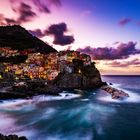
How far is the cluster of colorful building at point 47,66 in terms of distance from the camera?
3563 inches

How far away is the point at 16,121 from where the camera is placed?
3456 cm

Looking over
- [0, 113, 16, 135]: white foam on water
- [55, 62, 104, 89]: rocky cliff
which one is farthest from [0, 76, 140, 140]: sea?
[55, 62, 104, 89]: rocky cliff

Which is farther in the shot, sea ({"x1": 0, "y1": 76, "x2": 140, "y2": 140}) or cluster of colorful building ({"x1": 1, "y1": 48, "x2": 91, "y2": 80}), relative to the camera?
cluster of colorful building ({"x1": 1, "y1": 48, "x2": 91, "y2": 80})

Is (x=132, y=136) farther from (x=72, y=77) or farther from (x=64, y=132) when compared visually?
(x=72, y=77)

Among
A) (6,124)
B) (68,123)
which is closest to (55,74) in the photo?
(68,123)

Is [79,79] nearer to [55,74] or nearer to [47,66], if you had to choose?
[55,74]

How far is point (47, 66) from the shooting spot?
10112cm

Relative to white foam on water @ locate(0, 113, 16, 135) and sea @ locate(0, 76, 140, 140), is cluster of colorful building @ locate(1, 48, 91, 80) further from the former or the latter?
white foam on water @ locate(0, 113, 16, 135)

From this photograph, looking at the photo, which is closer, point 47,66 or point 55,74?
point 55,74

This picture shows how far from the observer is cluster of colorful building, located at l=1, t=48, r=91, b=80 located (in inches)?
3563

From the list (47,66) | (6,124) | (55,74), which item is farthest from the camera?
(47,66)

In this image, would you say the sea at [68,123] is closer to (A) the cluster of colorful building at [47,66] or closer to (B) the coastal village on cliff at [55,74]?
(B) the coastal village on cliff at [55,74]

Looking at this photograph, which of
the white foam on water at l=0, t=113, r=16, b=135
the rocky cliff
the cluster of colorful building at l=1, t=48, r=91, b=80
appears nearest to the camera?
the white foam on water at l=0, t=113, r=16, b=135

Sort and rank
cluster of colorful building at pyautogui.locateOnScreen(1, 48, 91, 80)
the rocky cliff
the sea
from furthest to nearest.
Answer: cluster of colorful building at pyautogui.locateOnScreen(1, 48, 91, 80) → the rocky cliff → the sea
